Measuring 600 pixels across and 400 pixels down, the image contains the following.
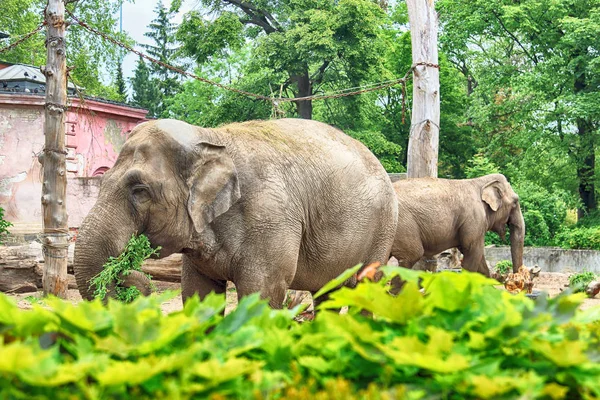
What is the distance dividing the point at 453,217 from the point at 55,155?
6.30 m

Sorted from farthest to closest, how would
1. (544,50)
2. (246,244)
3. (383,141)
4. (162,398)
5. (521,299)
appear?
(383,141), (544,50), (246,244), (521,299), (162,398)

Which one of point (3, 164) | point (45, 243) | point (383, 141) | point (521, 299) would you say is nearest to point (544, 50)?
point (383, 141)

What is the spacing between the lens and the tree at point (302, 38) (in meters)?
28.1

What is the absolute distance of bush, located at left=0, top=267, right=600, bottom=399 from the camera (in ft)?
5.25

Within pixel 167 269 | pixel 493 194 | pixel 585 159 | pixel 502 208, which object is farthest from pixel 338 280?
pixel 585 159

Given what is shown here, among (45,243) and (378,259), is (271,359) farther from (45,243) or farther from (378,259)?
(45,243)

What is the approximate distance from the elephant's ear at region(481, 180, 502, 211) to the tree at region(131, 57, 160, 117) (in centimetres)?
4927

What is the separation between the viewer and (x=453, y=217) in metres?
13.3

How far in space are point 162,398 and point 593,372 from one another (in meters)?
0.91

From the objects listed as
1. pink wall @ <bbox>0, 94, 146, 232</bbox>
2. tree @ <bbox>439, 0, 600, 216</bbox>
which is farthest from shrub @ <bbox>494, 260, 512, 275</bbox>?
pink wall @ <bbox>0, 94, 146, 232</bbox>

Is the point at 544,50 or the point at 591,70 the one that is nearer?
the point at 591,70

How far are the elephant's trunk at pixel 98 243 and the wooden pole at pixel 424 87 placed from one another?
861 cm

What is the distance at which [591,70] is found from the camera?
80.6 ft

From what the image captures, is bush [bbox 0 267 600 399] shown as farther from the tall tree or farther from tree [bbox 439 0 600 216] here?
the tall tree
